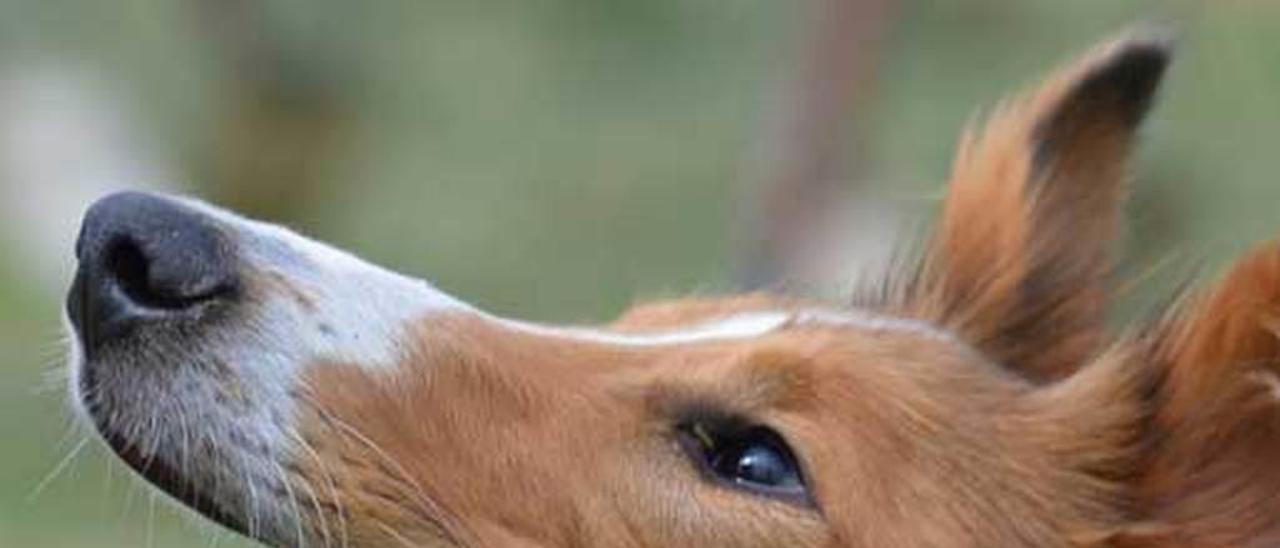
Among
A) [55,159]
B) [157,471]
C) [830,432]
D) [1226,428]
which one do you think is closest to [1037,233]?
[1226,428]

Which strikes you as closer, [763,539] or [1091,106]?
[763,539]

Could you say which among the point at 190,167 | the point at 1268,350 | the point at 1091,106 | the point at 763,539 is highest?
the point at 190,167

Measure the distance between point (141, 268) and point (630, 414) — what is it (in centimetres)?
83

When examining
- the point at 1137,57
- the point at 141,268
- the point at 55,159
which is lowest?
the point at 141,268

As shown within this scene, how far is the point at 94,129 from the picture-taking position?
58.5 feet

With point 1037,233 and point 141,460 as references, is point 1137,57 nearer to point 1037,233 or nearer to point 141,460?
point 1037,233

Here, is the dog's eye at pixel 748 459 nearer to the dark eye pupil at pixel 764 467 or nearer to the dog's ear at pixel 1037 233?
the dark eye pupil at pixel 764 467

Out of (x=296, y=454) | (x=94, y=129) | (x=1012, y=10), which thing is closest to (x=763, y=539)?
(x=296, y=454)

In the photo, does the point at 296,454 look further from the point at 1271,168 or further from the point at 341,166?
the point at 1271,168

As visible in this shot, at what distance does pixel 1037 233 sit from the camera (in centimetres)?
693

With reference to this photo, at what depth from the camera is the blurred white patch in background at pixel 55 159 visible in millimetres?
17047

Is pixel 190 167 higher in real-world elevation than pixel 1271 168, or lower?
lower

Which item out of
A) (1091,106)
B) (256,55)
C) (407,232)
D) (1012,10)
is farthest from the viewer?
(1012,10)

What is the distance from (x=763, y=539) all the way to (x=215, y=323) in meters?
0.92
